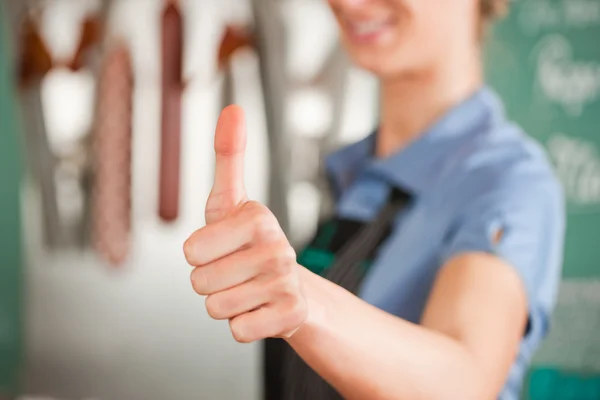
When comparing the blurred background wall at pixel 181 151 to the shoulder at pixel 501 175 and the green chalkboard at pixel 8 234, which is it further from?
the shoulder at pixel 501 175

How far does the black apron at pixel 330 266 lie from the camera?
43 centimetres

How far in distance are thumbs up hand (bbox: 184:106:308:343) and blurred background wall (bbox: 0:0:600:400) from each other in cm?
50

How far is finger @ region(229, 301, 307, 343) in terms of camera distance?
25 centimetres

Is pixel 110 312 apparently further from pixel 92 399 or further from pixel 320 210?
pixel 320 210

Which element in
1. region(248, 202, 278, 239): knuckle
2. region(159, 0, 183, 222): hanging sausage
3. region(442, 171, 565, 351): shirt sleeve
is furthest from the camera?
region(159, 0, 183, 222): hanging sausage

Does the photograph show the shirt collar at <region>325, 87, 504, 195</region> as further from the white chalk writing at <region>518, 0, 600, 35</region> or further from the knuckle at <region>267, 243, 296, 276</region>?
the white chalk writing at <region>518, 0, 600, 35</region>

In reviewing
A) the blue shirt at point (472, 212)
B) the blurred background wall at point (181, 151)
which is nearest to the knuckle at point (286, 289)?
the blue shirt at point (472, 212)

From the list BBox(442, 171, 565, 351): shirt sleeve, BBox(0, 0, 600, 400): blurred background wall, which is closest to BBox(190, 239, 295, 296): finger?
BBox(442, 171, 565, 351): shirt sleeve

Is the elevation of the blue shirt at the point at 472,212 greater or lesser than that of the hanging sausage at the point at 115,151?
greater

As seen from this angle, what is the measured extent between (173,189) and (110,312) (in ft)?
0.68

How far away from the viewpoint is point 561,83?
2.53 ft

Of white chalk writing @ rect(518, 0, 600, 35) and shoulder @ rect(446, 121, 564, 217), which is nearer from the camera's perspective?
shoulder @ rect(446, 121, 564, 217)

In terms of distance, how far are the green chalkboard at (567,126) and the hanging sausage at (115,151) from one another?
1.80ft

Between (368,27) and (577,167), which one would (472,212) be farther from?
(577,167)
